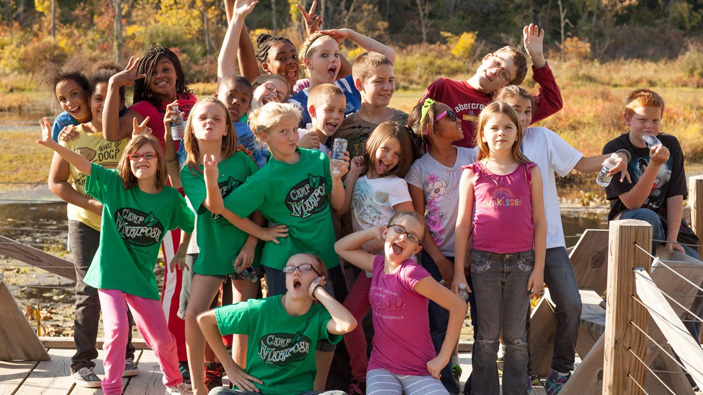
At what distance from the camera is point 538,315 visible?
4.38 m

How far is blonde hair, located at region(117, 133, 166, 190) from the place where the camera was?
3.89m

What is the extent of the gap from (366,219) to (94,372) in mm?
1722

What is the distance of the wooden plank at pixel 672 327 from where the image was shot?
2555 mm

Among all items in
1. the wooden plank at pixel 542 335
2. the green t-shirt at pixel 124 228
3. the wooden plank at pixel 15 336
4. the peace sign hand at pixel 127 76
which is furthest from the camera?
the wooden plank at pixel 15 336

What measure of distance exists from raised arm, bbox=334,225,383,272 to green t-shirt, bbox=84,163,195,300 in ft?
2.69

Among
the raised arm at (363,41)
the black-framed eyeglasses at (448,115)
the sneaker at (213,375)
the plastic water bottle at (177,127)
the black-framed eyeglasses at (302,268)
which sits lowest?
the sneaker at (213,375)

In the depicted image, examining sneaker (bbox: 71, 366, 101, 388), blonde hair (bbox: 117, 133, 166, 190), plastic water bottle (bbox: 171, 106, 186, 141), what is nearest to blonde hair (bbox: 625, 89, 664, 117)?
plastic water bottle (bbox: 171, 106, 186, 141)

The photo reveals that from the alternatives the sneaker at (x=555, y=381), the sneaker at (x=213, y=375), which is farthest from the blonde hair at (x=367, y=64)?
the sneaker at (x=555, y=381)

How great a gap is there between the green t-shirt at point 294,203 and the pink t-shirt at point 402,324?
1.21 feet

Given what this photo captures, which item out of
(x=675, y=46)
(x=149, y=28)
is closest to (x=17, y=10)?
(x=149, y=28)

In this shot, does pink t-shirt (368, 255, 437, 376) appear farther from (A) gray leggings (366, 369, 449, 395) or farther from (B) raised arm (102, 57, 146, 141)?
(B) raised arm (102, 57, 146, 141)

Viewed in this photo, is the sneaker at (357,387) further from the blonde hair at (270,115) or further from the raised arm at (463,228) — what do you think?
the blonde hair at (270,115)

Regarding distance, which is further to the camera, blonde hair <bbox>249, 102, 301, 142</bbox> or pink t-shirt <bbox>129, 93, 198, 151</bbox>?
pink t-shirt <bbox>129, 93, 198, 151</bbox>

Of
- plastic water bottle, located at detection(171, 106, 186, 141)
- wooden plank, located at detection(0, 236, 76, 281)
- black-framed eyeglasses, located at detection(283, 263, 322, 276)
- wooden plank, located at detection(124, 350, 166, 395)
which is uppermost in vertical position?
plastic water bottle, located at detection(171, 106, 186, 141)
